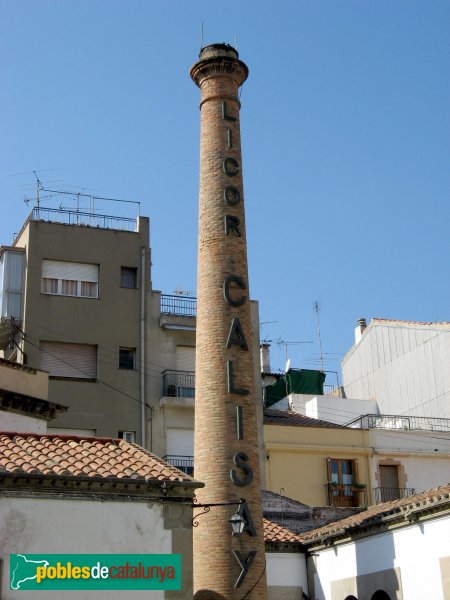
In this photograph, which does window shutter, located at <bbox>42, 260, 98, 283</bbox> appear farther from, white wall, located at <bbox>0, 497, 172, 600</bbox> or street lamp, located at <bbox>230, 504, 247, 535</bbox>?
white wall, located at <bbox>0, 497, 172, 600</bbox>

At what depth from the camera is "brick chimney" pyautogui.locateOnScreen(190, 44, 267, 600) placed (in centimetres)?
2084

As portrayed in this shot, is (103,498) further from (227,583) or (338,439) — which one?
(338,439)

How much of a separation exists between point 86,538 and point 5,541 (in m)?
1.34

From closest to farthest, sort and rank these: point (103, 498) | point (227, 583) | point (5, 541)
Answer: point (5, 541), point (103, 498), point (227, 583)

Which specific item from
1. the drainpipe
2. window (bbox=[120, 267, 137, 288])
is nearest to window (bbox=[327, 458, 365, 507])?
the drainpipe

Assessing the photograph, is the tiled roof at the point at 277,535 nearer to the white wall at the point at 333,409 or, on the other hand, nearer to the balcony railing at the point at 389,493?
the balcony railing at the point at 389,493

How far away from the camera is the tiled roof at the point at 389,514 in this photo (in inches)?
797

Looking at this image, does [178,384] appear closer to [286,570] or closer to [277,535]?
[277,535]

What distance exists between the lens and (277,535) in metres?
24.9

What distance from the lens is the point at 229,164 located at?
2500 centimetres

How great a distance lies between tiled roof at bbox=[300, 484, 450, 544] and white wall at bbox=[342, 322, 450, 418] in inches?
467

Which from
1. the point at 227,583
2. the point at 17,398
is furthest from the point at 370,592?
the point at 17,398

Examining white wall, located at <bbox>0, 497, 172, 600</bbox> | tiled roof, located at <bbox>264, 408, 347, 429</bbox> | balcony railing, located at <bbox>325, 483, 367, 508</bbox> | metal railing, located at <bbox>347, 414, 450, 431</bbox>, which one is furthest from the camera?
metal railing, located at <bbox>347, 414, 450, 431</bbox>

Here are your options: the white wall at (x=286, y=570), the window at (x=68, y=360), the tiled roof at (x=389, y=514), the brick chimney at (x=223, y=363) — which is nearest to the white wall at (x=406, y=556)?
the tiled roof at (x=389, y=514)
